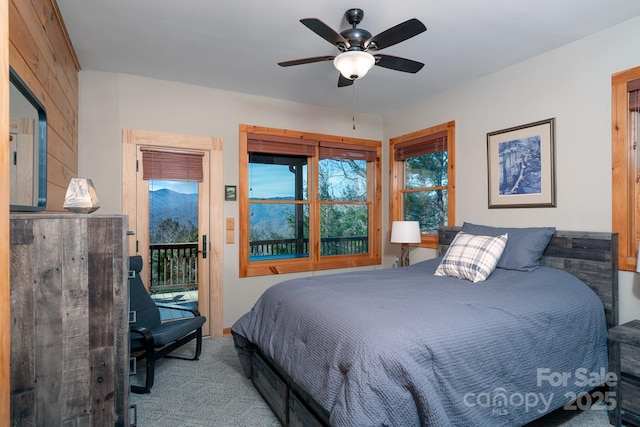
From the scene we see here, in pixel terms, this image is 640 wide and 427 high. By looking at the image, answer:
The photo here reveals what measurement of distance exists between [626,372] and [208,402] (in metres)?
2.66

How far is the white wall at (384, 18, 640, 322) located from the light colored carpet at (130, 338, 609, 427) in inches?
41.1

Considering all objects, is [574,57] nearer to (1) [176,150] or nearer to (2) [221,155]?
(2) [221,155]

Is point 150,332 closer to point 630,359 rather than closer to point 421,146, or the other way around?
point 630,359

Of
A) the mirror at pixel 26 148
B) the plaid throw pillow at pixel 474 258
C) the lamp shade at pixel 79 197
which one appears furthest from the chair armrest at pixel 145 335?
the plaid throw pillow at pixel 474 258

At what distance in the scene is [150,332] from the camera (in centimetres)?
257

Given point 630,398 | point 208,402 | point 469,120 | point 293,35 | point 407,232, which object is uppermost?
point 293,35

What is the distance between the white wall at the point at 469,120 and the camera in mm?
2559

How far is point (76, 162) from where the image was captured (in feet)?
10.3

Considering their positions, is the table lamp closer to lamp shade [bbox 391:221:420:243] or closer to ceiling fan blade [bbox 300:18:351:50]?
lamp shade [bbox 391:221:420:243]

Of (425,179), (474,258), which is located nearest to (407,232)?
(425,179)

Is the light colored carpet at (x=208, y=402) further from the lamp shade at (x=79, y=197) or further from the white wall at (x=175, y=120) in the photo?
the lamp shade at (x=79, y=197)

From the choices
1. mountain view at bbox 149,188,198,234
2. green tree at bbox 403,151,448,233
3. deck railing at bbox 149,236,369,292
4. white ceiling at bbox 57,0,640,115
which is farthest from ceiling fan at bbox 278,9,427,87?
deck railing at bbox 149,236,369,292

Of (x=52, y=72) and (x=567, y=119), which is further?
(x=567, y=119)

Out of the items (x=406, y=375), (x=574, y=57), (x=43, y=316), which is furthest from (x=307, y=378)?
(x=574, y=57)
